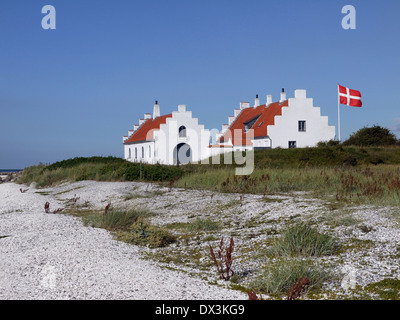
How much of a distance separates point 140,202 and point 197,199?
174 centimetres

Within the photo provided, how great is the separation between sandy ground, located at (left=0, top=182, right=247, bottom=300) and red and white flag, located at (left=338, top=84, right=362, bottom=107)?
3336 cm

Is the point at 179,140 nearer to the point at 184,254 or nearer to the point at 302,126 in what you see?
the point at 302,126

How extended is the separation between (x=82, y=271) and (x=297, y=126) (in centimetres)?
3649

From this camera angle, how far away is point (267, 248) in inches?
253

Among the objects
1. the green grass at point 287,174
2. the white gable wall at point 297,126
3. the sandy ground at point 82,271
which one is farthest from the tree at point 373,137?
the sandy ground at point 82,271

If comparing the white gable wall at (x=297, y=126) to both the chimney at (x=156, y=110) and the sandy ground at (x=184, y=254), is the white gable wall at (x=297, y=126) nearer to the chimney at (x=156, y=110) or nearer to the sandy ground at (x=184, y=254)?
the chimney at (x=156, y=110)

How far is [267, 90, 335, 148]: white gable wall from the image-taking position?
39.4 m

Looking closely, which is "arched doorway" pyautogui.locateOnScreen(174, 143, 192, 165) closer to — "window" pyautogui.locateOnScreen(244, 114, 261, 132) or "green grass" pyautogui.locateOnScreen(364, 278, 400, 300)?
"window" pyautogui.locateOnScreen(244, 114, 261, 132)

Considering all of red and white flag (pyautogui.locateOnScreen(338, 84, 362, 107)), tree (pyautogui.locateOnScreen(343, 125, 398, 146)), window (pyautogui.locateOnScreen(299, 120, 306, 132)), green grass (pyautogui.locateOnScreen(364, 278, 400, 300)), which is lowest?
green grass (pyautogui.locateOnScreen(364, 278, 400, 300))

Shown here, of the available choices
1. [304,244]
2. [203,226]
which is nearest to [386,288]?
[304,244]

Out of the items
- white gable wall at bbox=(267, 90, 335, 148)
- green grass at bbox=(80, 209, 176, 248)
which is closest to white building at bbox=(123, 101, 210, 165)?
white gable wall at bbox=(267, 90, 335, 148)

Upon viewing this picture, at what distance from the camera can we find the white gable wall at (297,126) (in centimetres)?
3941

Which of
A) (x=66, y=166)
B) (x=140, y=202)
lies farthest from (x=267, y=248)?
(x=66, y=166)
